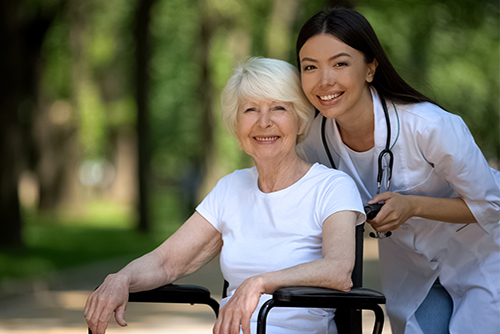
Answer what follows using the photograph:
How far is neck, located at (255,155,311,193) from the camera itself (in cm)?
331

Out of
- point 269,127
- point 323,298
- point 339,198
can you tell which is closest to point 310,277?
point 323,298

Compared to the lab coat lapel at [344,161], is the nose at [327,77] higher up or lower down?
higher up

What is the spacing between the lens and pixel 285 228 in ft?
10.4

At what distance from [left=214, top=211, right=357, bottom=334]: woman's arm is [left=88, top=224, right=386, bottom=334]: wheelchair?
0.17 feet

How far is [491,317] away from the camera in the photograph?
3357mm

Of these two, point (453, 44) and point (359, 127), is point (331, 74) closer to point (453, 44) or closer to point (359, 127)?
point (359, 127)

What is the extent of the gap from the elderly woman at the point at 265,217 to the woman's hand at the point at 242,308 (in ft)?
0.75

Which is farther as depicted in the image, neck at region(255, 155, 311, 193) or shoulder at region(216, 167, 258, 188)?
shoulder at region(216, 167, 258, 188)

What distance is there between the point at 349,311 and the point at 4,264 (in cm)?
851

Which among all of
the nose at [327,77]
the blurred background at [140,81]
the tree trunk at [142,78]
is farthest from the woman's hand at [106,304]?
the tree trunk at [142,78]

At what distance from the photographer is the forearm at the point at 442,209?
3.18m

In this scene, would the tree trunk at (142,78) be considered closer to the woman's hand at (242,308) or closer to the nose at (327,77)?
A: the nose at (327,77)

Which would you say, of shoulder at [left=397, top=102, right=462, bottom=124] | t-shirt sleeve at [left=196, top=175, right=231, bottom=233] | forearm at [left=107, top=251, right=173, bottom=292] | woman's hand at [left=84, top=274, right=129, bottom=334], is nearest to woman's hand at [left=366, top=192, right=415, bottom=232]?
shoulder at [left=397, top=102, right=462, bottom=124]

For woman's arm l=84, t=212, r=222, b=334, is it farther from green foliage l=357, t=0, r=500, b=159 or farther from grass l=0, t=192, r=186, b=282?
green foliage l=357, t=0, r=500, b=159
